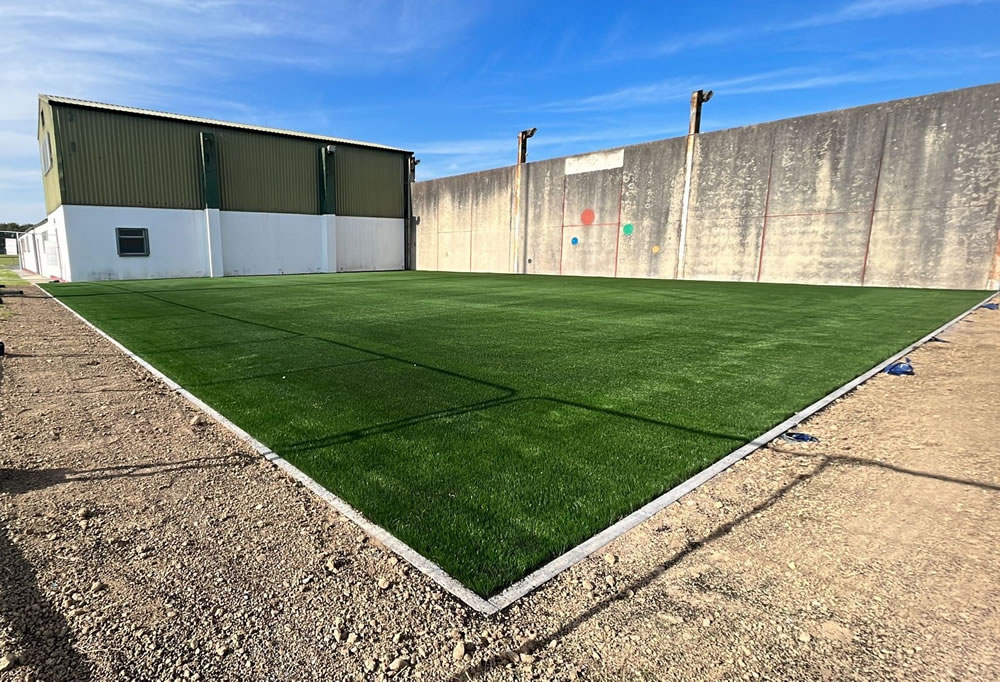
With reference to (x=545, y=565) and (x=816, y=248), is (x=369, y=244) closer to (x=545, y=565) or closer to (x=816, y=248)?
(x=816, y=248)

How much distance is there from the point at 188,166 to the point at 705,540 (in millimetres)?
35393

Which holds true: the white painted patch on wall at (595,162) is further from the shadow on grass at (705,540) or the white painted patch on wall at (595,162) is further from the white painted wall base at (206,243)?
the shadow on grass at (705,540)

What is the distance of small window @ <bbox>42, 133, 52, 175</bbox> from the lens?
27.8 m

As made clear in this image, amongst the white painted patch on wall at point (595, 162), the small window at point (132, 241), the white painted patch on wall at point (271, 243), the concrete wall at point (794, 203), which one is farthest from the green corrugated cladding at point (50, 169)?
the white painted patch on wall at point (595, 162)

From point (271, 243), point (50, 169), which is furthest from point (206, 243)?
point (50, 169)

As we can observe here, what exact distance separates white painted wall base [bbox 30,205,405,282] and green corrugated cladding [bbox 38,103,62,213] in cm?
104

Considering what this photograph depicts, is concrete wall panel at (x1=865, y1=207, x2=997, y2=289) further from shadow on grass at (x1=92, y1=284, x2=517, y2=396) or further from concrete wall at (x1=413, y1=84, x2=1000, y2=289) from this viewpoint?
shadow on grass at (x1=92, y1=284, x2=517, y2=396)

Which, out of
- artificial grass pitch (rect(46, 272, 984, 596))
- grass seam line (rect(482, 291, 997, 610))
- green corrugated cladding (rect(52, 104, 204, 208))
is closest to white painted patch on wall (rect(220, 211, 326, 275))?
green corrugated cladding (rect(52, 104, 204, 208))

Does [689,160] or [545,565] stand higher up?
[689,160]

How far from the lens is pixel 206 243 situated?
31047mm

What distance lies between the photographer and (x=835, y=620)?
2.29 metres

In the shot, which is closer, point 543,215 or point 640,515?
point 640,515

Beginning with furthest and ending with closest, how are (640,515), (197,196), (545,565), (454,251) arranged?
(454,251)
(197,196)
(640,515)
(545,565)

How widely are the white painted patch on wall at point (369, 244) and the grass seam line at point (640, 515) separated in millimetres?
35948
